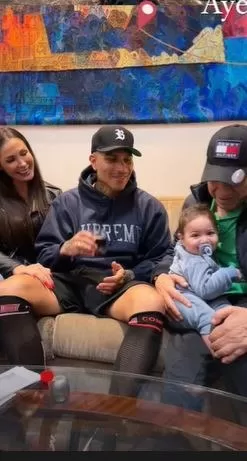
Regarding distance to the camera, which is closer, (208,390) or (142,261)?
(208,390)

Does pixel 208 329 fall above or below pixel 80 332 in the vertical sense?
above

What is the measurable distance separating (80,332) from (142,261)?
366 mm

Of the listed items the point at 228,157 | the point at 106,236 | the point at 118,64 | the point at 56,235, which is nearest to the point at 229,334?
the point at 228,157

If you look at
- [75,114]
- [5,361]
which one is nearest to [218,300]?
[5,361]

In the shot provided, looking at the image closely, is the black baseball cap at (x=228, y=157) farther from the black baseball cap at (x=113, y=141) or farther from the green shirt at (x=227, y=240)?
the black baseball cap at (x=113, y=141)

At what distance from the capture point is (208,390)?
1.30 meters

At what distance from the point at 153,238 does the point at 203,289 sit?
423 mm

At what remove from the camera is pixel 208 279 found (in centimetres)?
163

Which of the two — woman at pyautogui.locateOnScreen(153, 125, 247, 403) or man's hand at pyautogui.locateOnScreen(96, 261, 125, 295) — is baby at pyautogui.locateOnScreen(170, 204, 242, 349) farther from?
man's hand at pyautogui.locateOnScreen(96, 261, 125, 295)

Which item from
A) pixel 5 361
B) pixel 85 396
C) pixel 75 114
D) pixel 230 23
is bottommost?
pixel 5 361

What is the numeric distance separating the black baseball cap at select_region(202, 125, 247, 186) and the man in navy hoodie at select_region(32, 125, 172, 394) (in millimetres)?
345

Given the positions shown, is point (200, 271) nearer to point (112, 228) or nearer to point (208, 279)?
point (208, 279)

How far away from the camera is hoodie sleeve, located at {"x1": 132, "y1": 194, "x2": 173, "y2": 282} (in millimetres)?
2000

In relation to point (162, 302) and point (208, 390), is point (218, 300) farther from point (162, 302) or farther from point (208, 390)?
point (208, 390)
